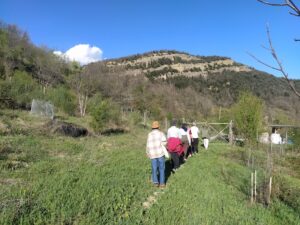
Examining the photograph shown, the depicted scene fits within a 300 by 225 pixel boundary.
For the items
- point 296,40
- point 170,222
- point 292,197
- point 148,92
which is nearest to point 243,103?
point 292,197

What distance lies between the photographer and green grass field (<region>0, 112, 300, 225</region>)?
6086mm

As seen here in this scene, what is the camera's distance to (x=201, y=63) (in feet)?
411

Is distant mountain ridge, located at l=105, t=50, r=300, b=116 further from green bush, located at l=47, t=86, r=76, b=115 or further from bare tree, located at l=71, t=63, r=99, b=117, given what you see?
green bush, located at l=47, t=86, r=76, b=115

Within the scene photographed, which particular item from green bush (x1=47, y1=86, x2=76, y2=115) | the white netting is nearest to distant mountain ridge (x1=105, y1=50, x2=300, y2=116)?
green bush (x1=47, y1=86, x2=76, y2=115)

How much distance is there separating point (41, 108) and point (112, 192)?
55.1 feet

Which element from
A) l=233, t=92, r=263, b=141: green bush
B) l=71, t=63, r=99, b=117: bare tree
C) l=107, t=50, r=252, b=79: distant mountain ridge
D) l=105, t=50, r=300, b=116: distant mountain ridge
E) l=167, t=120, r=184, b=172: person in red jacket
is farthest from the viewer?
l=107, t=50, r=252, b=79: distant mountain ridge

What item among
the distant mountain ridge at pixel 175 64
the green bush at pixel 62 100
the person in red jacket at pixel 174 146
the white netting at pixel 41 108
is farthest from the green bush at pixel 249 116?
the distant mountain ridge at pixel 175 64

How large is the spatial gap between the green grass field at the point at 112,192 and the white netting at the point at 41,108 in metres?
9.24

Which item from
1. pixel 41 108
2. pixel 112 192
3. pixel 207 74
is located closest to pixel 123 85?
pixel 41 108

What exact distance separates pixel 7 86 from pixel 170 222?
67.9 ft

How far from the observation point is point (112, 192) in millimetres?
7621

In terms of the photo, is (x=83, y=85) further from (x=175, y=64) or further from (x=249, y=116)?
(x=175, y=64)

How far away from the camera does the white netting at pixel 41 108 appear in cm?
2274

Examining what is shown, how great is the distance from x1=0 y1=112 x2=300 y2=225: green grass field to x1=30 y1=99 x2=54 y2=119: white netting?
9238 mm
